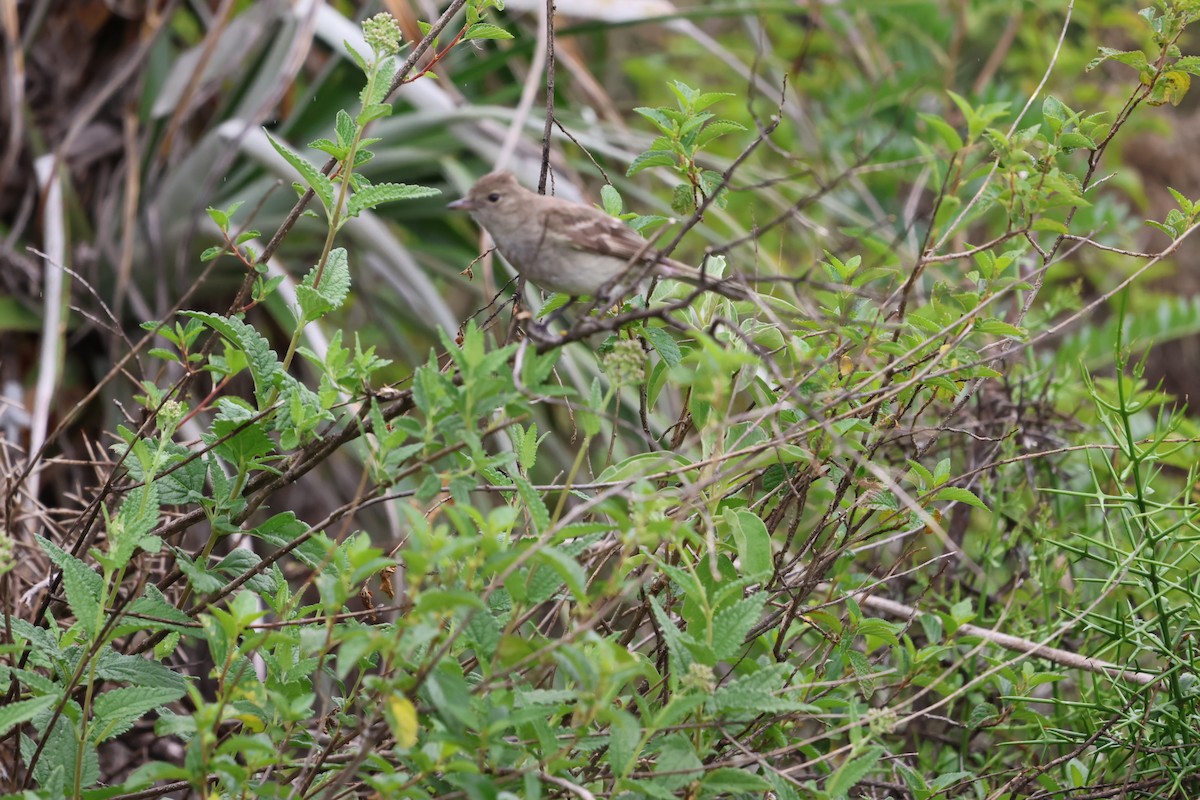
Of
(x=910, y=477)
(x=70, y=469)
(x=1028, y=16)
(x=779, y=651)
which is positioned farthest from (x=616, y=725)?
(x=1028, y=16)

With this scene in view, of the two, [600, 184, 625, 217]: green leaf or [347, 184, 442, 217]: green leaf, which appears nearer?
[347, 184, 442, 217]: green leaf

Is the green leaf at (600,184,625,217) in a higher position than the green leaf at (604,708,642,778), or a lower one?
higher

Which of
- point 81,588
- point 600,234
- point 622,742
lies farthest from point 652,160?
point 81,588

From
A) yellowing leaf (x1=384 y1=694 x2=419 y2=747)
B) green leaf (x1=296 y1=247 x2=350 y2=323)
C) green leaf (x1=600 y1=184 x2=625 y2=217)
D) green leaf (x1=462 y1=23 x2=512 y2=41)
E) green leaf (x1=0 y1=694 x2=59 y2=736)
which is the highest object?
green leaf (x1=462 y1=23 x2=512 y2=41)

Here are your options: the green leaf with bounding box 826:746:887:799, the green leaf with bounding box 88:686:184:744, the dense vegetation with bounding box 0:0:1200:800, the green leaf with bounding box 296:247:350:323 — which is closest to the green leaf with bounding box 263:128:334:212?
the dense vegetation with bounding box 0:0:1200:800

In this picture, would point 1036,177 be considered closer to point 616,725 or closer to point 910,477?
point 910,477

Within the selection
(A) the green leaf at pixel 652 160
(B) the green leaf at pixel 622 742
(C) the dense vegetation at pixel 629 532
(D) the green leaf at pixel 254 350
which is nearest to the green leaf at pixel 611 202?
(C) the dense vegetation at pixel 629 532

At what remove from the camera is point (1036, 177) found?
1930 millimetres

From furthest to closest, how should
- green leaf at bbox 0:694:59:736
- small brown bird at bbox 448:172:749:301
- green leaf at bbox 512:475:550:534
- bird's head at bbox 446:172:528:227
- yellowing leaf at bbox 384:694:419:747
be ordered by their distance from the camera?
1. bird's head at bbox 446:172:528:227
2. small brown bird at bbox 448:172:749:301
3. green leaf at bbox 512:475:550:534
4. green leaf at bbox 0:694:59:736
5. yellowing leaf at bbox 384:694:419:747

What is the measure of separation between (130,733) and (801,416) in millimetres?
1613

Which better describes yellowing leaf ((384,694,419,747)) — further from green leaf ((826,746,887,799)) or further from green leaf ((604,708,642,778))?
green leaf ((826,746,887,799))

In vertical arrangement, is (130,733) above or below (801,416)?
below

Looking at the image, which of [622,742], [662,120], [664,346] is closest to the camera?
[622,742]

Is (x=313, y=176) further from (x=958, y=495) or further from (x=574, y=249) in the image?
(x=958, y=495)
